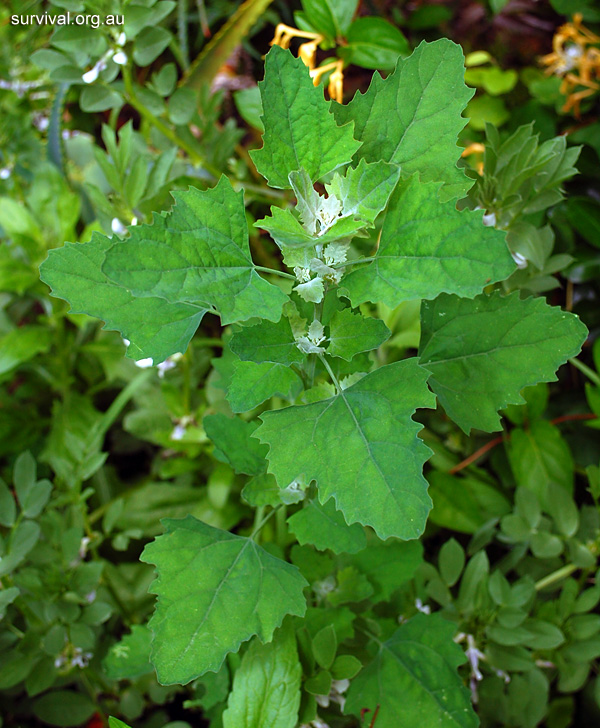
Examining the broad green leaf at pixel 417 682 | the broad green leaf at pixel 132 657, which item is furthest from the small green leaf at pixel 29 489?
the broad green leaf at pixel 417 682

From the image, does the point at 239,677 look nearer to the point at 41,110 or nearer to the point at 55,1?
the point at 55,1

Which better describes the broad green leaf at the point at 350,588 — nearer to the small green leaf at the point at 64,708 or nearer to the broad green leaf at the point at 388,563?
the broad green leaf at the point at 388,563

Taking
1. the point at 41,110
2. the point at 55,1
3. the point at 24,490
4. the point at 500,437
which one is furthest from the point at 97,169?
the point at 500,437

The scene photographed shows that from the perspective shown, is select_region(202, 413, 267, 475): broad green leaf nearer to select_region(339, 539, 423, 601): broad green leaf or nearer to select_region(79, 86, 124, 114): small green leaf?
select_region(339, 539, 423, 601): broad green leaf

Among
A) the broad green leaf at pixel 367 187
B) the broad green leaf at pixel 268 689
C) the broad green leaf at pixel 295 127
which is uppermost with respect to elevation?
the broad green leaf at pixel 295 127

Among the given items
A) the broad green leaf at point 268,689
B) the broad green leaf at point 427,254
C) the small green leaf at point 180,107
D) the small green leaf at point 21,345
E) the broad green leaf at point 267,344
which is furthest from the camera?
the small green leaf at point 21,345

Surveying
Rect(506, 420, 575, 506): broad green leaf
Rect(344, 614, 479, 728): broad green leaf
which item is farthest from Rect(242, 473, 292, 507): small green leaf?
Rect(506, 420, 575, 506): broad green leaf

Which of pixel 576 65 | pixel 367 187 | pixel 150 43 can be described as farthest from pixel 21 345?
pixel 576 65
